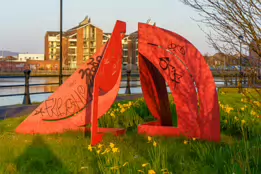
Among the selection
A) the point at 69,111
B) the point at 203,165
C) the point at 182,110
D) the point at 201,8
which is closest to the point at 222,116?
the point at 182,110

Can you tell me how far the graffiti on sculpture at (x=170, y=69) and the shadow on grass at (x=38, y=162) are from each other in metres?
2.34

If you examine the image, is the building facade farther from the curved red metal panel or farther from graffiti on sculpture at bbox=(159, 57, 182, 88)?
graffiti on sculpture at bbox=(159, 57, 182, 88)

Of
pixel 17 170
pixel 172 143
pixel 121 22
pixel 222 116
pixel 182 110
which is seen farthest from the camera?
pixel 222 116

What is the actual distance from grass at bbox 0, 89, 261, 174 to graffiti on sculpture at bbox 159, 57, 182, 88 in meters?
0.99

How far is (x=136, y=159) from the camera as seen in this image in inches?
179

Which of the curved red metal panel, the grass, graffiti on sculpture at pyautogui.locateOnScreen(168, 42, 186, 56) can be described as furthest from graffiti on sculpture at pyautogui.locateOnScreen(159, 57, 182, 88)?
the grass

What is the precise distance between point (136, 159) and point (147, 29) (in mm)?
2804

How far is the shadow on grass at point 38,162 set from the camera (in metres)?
4.50

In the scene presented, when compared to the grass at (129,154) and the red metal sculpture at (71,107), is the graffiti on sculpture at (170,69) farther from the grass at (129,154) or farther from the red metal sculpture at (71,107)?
the grass at (129,154)

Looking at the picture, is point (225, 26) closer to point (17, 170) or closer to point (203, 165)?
point (203, 165)

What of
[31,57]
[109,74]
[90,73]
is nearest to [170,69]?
→ [109,74]

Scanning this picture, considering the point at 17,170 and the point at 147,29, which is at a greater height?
the point at 147,29

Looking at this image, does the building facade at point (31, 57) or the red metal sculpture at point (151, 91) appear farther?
the building facade at point (31, 57)

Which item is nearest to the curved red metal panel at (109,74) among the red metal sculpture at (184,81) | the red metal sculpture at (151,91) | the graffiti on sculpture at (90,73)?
the red metal sculpture at (151,91)
